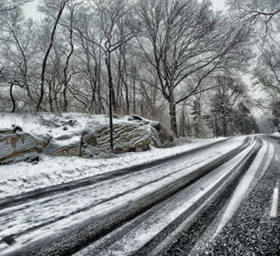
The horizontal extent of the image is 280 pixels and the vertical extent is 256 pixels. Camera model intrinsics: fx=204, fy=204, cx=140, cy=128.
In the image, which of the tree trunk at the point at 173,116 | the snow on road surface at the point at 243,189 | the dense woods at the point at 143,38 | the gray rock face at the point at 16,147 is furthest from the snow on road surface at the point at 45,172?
the tree trunk at the point at 173,116

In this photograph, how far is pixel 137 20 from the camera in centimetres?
1738

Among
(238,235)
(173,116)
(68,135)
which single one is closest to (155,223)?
(238,235)

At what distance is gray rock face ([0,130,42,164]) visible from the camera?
297 inches

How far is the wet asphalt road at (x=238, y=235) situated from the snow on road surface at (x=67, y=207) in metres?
1.50

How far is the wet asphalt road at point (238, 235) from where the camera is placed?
2.30 m

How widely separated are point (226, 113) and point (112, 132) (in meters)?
33.4

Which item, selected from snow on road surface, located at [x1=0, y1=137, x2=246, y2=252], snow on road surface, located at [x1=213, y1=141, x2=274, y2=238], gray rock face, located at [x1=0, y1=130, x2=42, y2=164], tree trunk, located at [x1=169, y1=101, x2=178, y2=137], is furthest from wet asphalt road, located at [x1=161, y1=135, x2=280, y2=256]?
tree trunk, located at [x1=169, y1=101, x2=178, y2=137]

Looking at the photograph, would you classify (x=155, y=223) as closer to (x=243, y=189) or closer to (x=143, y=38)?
(x=243, y=189)

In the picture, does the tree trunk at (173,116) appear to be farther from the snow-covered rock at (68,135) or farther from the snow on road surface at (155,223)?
the snow on road surface at (155,223)

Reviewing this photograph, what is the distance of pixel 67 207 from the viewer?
383 centimetres

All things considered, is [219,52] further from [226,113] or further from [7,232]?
[226,113]

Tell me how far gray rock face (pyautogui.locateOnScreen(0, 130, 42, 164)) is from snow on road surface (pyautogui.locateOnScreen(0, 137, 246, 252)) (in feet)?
13.4

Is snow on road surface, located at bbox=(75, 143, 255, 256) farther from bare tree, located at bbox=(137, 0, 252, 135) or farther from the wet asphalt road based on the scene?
bare tree, located at bbox=(137, 0, 252, 135)

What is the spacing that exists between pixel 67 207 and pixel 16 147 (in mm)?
5398
